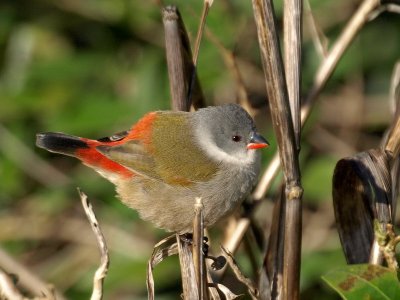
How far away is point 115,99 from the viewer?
5.36 m

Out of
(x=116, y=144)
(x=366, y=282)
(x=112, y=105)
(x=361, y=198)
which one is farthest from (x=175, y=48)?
(x=112, y=105)

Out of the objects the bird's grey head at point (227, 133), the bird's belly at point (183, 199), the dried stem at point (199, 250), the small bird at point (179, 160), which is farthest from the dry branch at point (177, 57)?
the dried stem at point (199, 250)

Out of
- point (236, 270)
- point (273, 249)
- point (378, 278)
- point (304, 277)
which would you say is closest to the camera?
point (378, 278)

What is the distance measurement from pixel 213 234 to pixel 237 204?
1325 mm

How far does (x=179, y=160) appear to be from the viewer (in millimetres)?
3740

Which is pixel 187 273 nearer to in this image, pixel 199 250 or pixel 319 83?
pixel 199 250

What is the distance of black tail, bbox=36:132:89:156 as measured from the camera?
3861 mm

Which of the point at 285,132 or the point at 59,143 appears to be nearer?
the point at 285,132

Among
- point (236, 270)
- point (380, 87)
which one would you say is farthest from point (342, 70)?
point (236, 270)

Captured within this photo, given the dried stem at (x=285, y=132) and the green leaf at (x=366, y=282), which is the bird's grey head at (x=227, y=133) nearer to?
the dried stem at (x=285, y=132)

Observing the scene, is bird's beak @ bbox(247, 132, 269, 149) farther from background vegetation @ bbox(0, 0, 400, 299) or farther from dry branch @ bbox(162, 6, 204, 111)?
background vegetation @ bbox(0, 0, 400, 299)

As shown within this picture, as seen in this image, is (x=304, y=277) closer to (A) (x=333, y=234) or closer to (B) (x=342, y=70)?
(A) (x=333, y=234)

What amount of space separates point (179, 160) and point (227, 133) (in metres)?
0.36

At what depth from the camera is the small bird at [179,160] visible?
12.0 ft
